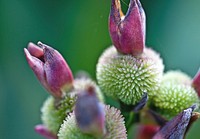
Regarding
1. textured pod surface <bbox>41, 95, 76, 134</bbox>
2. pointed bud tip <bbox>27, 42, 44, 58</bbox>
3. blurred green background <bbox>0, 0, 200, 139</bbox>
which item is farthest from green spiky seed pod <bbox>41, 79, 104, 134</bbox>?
blurred green background <bbox>0, 0, 200, 139</bbox>

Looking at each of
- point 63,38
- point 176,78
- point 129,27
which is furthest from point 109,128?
point 63,38

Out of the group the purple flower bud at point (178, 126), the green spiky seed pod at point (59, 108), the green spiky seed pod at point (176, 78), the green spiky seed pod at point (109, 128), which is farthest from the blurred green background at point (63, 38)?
the green spiky seed pod at point (109, 128)

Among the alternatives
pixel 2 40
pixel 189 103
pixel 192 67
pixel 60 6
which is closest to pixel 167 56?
pixel 192 67

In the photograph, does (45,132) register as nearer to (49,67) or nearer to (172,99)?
(49,67)

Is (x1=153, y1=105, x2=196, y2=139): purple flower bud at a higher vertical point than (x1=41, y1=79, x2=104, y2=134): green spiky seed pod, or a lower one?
lower

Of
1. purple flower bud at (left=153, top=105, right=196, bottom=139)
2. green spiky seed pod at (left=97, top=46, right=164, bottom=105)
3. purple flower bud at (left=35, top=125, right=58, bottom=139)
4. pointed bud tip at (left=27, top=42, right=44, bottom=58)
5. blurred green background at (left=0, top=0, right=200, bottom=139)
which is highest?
blurred green background at (left=0, top=0, right=200, bottom=139)

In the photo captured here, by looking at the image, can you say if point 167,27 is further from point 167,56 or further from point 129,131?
point 129,131

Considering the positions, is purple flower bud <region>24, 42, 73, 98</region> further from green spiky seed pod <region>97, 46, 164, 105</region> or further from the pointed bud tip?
green spiky seed pod <region>97, 46, 164, 105</region>

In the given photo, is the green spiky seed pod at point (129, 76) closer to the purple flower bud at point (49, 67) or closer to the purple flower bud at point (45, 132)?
the purple flower bud at point (49, 67)
